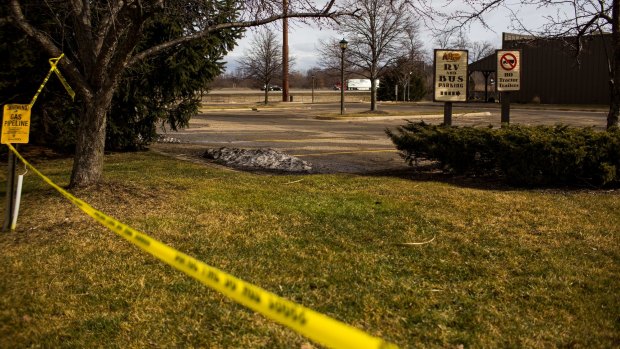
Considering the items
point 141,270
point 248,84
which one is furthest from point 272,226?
point 248,84

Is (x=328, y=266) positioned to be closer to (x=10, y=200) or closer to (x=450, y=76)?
(x=10, y=200)

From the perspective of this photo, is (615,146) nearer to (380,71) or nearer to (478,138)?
(478,138)

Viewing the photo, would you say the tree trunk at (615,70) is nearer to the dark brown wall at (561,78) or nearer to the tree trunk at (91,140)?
the tree trunk at (91,140)

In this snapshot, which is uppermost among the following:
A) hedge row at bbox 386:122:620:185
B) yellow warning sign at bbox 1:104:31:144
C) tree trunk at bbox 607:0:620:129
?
tree trunk at bbox 607:0:620:129

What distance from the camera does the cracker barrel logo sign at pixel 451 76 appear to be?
1087 cm

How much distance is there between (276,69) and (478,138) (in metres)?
45.2

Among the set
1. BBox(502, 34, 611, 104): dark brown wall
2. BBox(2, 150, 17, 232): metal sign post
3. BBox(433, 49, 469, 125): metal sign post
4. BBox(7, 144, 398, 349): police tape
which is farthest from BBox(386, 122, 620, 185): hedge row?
BBox(502, 34, 611, 104): dark brown wall

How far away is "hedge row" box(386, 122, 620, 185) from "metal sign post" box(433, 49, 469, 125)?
1850mm

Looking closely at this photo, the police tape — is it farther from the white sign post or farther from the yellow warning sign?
the white sign post

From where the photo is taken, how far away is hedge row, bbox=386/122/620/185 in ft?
25.2

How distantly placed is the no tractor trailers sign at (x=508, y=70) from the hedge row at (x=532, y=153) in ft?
8.28

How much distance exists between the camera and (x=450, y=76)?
10945 mm

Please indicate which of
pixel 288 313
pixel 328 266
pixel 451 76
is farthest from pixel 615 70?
pixel 288 313

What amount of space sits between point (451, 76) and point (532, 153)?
3.43 metres
